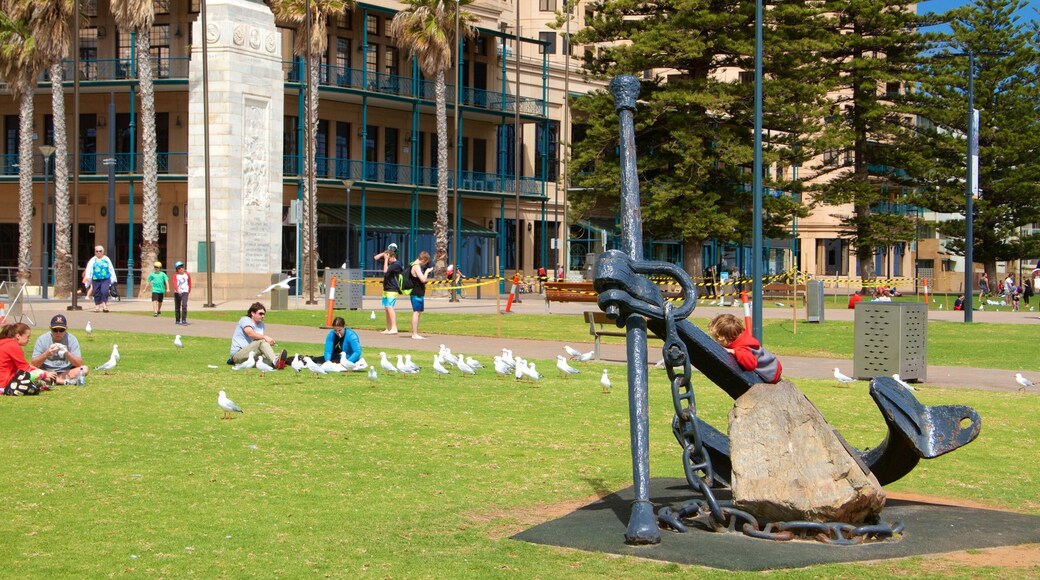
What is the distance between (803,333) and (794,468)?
22.5 metres

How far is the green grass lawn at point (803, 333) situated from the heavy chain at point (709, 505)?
46.9 feet

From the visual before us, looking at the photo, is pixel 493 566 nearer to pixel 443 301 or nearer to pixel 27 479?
pixel 27 479

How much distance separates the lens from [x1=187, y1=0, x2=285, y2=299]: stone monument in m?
39.2

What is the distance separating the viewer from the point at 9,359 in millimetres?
14117

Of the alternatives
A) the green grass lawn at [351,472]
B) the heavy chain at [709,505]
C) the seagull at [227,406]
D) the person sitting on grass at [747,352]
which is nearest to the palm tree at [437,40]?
the green grass lawn at [351,472]

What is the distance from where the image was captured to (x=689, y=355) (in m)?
7.61

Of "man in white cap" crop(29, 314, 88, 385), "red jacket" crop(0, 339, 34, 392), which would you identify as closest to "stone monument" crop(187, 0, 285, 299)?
"man in white cap" crop(29, 314, 88, 385)

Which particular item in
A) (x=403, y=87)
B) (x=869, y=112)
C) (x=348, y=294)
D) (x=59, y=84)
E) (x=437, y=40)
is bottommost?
(x=348, y=294)

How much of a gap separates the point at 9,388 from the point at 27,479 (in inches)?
213

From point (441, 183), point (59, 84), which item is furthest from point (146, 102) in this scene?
point (441, 183)

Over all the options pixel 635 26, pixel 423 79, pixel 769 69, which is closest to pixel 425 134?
pixel 423 79

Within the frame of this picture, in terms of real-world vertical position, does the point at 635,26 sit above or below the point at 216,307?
above

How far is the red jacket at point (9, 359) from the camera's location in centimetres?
1407

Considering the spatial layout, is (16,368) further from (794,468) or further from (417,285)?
(417,285)
